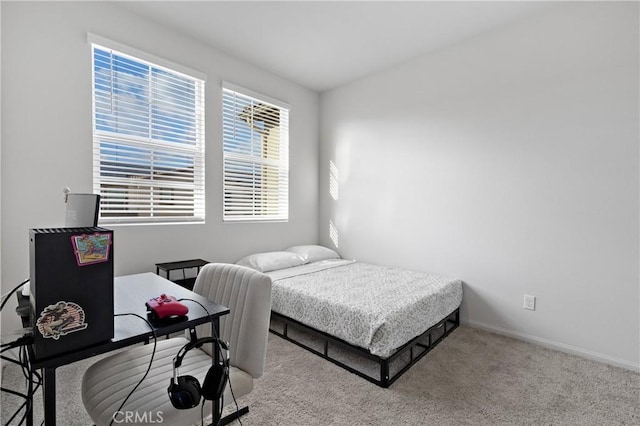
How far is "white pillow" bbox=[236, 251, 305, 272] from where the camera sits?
3102 mm

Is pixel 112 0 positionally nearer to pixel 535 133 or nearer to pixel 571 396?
pixel 535 133

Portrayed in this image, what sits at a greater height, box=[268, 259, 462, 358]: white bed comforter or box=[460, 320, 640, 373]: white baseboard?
box=[268, 259, 462, 358]: white bed comforter

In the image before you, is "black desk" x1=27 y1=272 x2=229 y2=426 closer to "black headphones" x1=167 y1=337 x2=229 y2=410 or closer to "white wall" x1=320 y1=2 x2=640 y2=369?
"black headphones" x1=167 y1=337 x2=229 y2=410

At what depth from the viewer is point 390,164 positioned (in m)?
3.47

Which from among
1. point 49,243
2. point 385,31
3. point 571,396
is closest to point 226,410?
point 49,243

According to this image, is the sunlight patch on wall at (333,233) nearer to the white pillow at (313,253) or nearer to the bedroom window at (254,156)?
the white pillow at (313,253)

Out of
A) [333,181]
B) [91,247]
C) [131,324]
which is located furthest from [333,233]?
[91,247]

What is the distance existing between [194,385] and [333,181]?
330 centimetres

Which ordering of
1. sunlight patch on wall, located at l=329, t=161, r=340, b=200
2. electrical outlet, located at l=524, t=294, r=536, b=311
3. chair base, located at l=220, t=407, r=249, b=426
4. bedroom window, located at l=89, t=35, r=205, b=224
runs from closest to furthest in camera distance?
chair base, located at l=220, t=407, r=249, b=426 < bedroom window, located at l=89, t=35, r=205, b=224 < electrical outlet, located at l=524, t=294, r=536, b=311 < sunlight patch on wall, located at l=329, t=161, r=340, b=200

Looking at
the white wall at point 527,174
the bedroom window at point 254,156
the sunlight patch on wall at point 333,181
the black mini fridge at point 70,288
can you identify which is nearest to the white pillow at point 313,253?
the bedroom window at point 254,156

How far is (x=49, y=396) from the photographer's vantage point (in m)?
0.88

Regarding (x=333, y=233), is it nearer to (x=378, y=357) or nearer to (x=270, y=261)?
(x=270, y=261)

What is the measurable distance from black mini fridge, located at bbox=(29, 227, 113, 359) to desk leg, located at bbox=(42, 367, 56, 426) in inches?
4.2

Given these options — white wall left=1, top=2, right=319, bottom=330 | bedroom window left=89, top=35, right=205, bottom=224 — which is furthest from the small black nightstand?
bedroom window left=89, top=35, right=205, bottom=224
